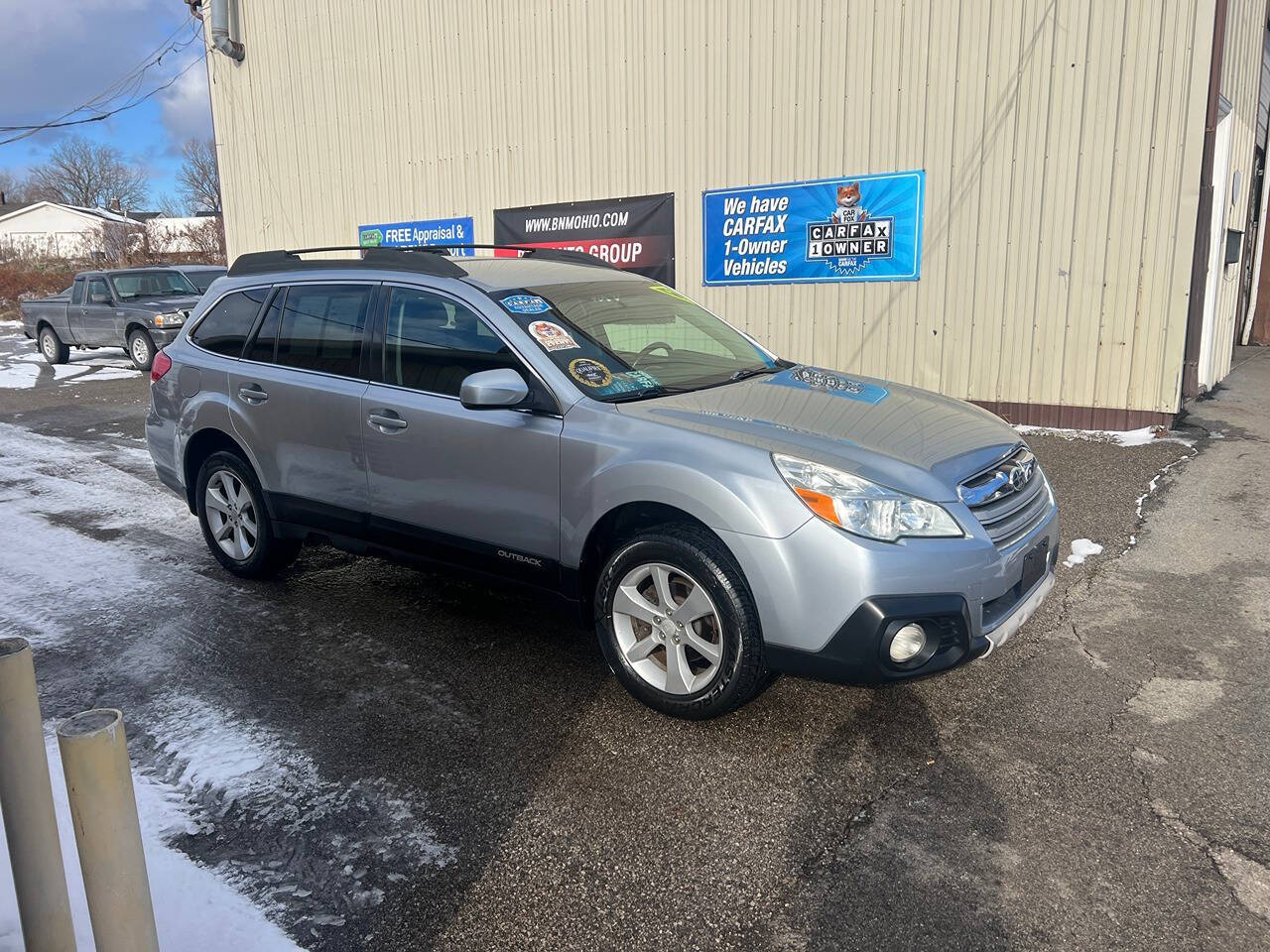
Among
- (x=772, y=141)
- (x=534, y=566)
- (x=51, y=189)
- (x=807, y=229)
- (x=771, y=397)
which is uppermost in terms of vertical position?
(x=51, y=189)

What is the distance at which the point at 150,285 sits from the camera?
55.1 feet

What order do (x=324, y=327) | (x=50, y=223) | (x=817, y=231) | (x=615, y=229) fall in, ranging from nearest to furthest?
(x=324, y=327)
(x=817, y=231)
(x=615, y=229)
(x=50, y=223)

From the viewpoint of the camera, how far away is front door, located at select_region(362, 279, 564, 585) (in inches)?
159

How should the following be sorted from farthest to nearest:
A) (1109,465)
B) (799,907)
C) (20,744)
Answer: (1109,465), (799,907), (20,744)

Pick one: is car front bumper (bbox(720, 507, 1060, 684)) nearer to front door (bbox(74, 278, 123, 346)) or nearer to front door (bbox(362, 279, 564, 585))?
front door (bbox(362, 279, 564, 585))

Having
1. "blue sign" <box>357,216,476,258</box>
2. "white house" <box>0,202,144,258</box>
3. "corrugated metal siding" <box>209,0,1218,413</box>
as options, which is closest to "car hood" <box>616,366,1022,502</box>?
"corrugated metal siding" <box>209,0,1218,413</box>

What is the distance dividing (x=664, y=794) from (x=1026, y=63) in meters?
8.15

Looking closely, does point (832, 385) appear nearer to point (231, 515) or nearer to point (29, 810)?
point (231, 515)

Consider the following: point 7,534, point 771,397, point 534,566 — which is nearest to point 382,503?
point 534,566

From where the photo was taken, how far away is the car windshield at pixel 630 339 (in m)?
4.14

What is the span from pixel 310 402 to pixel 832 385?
256cm

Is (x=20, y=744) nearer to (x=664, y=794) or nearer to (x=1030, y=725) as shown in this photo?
(x=664, y=794)

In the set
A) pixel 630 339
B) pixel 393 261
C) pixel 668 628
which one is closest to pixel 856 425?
pixel 668 628

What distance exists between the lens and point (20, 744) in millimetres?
1943
